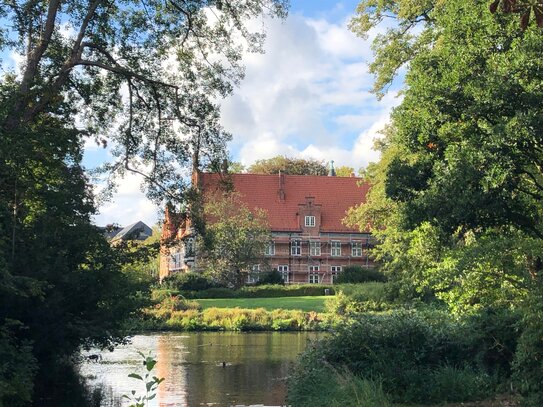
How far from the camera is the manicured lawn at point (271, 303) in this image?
153 feet

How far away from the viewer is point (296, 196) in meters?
74.6

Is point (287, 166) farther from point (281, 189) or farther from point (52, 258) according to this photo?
point (52, 258)

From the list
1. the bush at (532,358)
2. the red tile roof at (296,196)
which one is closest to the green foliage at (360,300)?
the bush at (532,358)

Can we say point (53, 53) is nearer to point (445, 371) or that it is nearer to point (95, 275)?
point (95, 275)

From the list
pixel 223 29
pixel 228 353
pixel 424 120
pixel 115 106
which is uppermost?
pixel 223 29

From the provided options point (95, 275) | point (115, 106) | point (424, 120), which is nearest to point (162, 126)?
point (115, 106)

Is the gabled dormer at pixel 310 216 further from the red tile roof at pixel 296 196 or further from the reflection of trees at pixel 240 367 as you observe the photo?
the reflection of trees at pixel 240 367

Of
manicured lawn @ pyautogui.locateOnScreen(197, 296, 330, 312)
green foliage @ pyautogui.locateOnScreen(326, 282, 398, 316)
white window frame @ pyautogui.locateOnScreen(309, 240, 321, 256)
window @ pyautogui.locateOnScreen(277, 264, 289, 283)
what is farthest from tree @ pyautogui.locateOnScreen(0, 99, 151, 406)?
white window frame @ pyautogui.locateOnScreen(309, 240, 321, 256)

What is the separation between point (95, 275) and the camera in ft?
52.5

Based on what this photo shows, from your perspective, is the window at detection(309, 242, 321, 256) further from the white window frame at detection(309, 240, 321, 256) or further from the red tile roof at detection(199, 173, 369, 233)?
the red tile roof at detection(199, 173, 369, 233)

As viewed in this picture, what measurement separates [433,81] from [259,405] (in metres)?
7.57

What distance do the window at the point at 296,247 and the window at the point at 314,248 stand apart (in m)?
1.17

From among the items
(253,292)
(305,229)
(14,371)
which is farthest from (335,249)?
(14,371)

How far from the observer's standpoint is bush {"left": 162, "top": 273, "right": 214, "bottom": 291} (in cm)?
5681
